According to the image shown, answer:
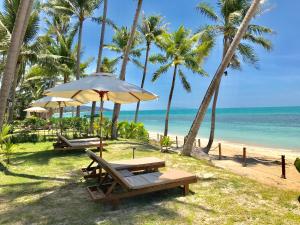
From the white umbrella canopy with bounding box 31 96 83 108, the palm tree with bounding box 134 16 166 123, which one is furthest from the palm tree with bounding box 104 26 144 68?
the white umbrella canopy with bounding box 31 96 83 108

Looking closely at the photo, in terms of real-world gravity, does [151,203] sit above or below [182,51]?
below

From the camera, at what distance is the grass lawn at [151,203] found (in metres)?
4.62

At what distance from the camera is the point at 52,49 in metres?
24.5

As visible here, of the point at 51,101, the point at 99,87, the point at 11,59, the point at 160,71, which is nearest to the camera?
the point at 99,87

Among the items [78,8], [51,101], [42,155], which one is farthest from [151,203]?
[78,8]

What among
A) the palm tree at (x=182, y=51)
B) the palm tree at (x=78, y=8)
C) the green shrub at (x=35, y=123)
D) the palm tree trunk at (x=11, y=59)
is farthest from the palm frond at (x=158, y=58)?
the palm tree trunk at (x=11, y=59)

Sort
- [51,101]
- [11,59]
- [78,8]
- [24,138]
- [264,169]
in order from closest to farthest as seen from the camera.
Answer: [11,59], [51,101], [264,169], [24,138], [78,8]

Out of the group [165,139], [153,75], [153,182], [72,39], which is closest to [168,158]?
[165,139]

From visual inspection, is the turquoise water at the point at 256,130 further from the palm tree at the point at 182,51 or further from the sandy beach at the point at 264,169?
the palm tree at the point at 182,51

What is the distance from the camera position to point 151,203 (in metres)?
5.37

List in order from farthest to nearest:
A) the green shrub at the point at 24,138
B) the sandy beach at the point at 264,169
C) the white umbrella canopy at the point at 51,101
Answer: the green shrub at the point at 24,138 < the white umbrella canopy at the point at 51,101 < the sandy beach at the point at 264,169

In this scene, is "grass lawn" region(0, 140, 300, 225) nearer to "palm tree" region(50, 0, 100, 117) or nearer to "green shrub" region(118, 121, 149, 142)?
"green shrub" region(118, 121, 149, 142)

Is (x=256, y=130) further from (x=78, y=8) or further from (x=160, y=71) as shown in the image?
(x=78, y=8)

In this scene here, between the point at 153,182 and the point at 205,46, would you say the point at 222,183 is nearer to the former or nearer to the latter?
the point at 153,182
